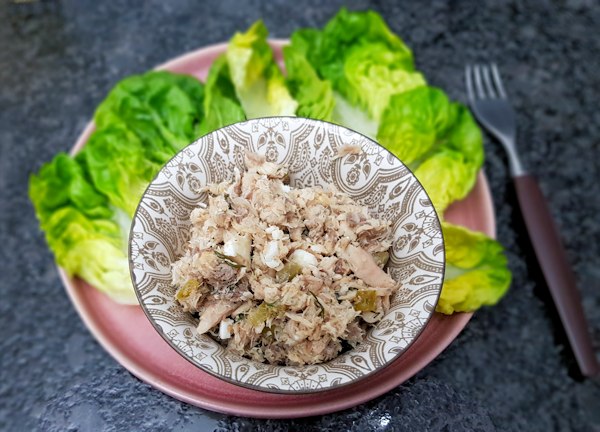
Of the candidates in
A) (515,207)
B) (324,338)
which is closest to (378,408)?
(324,338)

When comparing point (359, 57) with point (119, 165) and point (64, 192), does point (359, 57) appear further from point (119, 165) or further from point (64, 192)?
point (64, 192)

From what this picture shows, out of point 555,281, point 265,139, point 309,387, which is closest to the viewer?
point 309,387

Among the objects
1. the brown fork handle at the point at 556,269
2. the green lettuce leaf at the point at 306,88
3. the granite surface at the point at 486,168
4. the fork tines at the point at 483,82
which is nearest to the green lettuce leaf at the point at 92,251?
the granite surface at the point at 486,168

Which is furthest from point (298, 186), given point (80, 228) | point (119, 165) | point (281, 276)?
point (80, 228)

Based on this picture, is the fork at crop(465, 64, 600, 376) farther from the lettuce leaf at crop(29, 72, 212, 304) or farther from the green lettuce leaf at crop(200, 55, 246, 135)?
the lettuce leaf at crop(29, 72, 212, 304)

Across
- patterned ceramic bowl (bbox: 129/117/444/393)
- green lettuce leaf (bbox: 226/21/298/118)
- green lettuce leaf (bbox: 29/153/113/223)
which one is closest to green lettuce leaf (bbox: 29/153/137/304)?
green lettuce leaf (bbox: 29/153/113/223)

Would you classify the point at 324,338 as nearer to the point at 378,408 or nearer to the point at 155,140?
the point at 378,408
